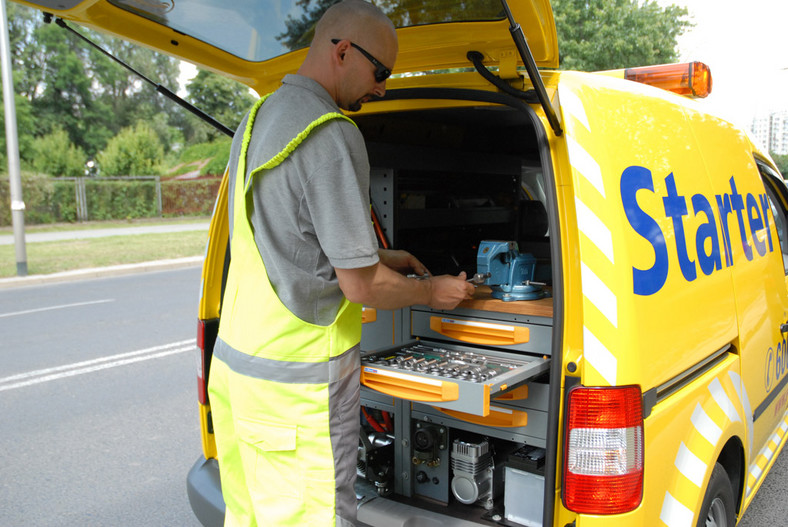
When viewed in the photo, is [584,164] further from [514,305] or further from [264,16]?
[264,16]

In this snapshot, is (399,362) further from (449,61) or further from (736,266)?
(736,266)

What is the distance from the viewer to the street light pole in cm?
1005

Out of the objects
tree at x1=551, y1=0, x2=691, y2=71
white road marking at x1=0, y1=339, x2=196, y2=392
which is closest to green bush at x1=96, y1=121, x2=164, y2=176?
tree at x1=551, y1=0, x2=691, y2=71

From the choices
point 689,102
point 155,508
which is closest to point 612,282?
point 689,102

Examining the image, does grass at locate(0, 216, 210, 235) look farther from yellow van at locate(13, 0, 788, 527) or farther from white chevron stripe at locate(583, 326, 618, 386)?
white chevron stripe at locate(583, 326, 618, 386)

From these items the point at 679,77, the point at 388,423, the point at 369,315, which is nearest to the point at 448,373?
the point at 369,315

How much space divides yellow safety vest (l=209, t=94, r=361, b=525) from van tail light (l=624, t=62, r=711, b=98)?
1476 mm

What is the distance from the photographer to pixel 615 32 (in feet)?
50.1

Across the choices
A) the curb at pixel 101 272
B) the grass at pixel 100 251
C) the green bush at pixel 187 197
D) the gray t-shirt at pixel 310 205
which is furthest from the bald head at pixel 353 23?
the green bush at pixel 187 197

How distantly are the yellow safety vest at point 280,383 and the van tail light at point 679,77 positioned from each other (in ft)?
4.84

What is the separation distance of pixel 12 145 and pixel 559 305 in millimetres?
11220

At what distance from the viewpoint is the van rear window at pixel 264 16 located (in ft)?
6.21

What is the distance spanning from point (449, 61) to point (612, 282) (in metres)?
1.05

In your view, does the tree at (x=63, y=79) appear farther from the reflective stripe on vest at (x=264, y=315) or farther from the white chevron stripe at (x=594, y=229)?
the white chevron stripe at (x=594, y=229)
